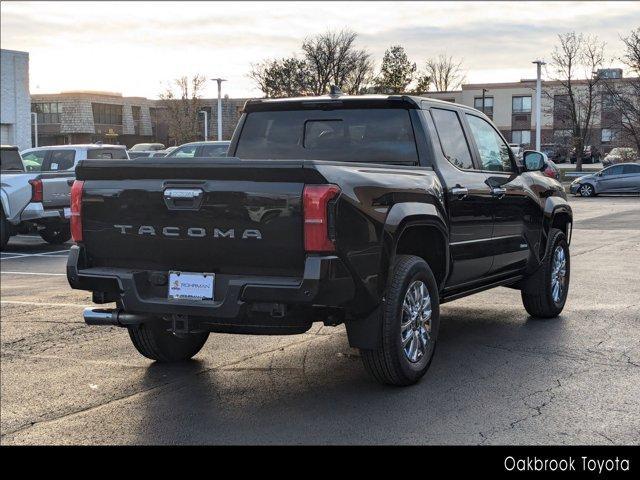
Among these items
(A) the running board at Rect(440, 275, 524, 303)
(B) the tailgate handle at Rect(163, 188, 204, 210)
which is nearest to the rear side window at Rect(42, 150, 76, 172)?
(A) the running board at Rect(440, 275, 524, 303)

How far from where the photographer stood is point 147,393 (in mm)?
6070

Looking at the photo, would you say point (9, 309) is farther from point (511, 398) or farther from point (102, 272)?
point (511, 398)

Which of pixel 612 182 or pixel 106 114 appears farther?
pixel 106 114

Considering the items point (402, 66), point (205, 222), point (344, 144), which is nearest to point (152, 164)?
point (205, 222)

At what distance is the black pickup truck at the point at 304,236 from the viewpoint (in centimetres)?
513

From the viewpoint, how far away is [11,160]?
16656 millimetres

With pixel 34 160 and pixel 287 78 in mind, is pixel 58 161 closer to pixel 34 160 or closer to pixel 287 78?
pixel 34 160

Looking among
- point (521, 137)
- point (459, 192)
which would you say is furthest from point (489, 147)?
point (521, 137)

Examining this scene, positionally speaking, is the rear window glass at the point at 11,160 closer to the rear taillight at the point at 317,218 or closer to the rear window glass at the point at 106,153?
the rear window glass at the point at 106,153

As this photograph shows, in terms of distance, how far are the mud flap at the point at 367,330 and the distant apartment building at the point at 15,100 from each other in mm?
34527

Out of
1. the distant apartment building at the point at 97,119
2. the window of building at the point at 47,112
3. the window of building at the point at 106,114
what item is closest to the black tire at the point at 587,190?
the distant apartment building at the point at 97,119

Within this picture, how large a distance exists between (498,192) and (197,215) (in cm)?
313

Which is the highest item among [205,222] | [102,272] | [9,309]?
[205,222]
